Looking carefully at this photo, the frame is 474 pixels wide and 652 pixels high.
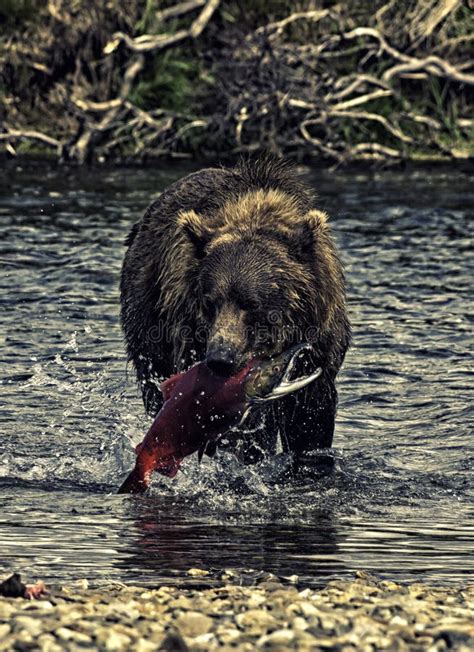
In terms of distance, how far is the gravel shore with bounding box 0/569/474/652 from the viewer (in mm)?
4047

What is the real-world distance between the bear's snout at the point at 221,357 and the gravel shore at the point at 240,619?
56.0 inches

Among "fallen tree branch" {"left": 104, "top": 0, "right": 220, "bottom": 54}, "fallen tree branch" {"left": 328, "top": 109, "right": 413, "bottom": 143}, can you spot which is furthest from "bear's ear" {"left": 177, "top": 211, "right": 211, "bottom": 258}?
"fallen tree branch" {"left": 104, "top": 0, "right": 220, "bottom": 54}

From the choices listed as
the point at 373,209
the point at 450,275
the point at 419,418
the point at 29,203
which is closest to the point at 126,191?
the point at 29,203

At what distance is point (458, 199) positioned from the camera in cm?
1594

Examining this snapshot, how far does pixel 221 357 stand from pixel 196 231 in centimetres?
80

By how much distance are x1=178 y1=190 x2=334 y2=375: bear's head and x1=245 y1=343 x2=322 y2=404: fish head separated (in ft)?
0.31

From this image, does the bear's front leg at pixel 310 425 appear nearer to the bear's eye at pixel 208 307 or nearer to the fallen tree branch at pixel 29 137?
the bear's eye at pixel 208 307

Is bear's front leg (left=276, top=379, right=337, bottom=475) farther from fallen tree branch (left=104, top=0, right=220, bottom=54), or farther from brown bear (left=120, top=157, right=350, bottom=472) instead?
fallen tree branch (left=104, top=0, right=220, bottom=54)

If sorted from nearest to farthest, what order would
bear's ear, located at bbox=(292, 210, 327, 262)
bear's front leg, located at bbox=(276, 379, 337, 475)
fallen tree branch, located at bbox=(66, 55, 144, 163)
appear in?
bear's ear, located at bbox=(292, 210, 327, 262) < bear's front leg, located at bbox=(276, 379, 337, 475) < fallen tree branch, located at bbox=(66, 55, 144, 163)

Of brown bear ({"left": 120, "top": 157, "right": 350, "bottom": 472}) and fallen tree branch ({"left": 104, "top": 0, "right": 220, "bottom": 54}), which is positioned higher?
fallen tree branch ({"left": 104, "top": 0, "right": 220, "bottom": 54})

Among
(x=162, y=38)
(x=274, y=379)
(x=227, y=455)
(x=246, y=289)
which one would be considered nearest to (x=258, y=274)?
(x=246, y=289)

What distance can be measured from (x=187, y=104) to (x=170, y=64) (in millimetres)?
758

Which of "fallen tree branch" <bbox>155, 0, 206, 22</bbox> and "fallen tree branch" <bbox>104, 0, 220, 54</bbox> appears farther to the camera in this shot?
"fallen tree branch" <bbox>155, 0, 206, 22</bbox>

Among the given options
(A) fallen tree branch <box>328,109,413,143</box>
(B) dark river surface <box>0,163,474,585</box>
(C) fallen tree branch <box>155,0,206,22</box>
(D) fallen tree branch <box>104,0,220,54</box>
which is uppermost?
(C) fallen tree branch <box>155,0,206,22</box>
